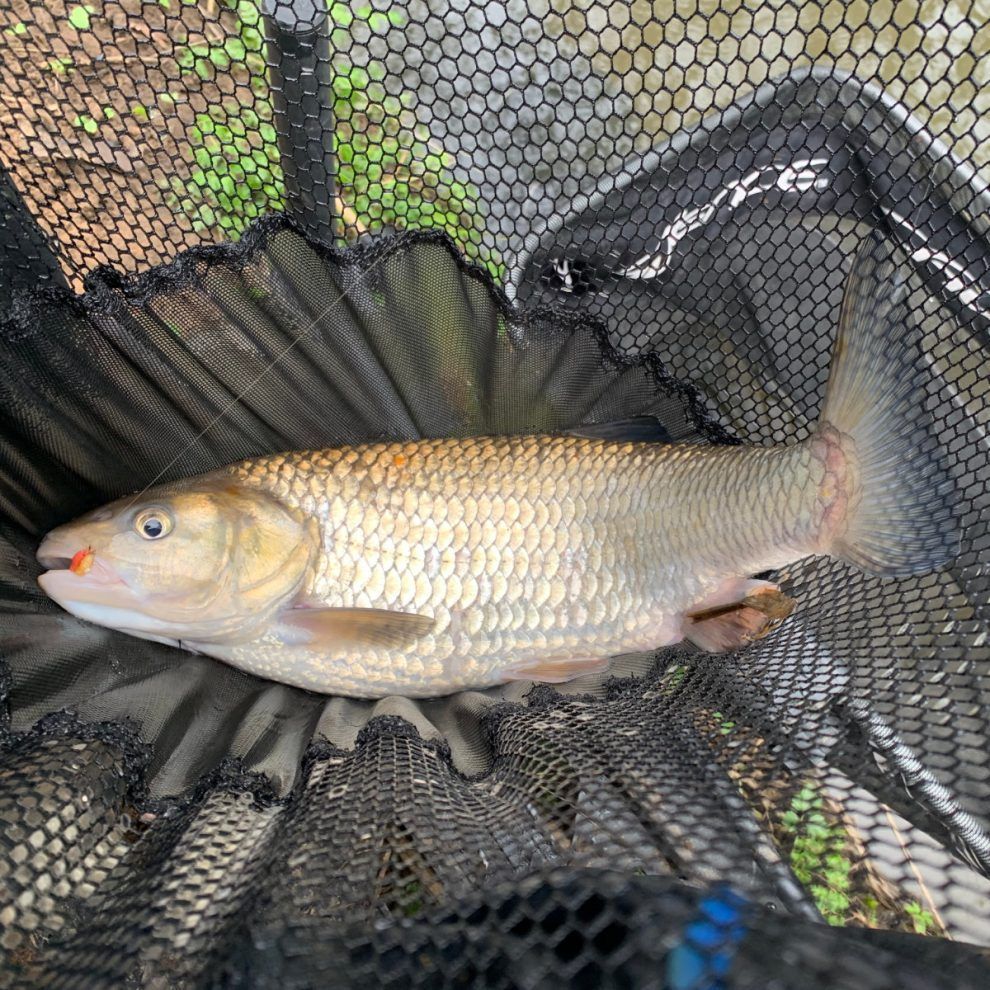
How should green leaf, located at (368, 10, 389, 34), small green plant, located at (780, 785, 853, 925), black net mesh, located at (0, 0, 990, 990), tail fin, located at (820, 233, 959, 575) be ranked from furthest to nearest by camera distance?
green leaf, located at (368, 10, 389, 34), tail fin, located at (820, 233, 959, 575), small green plant, located at (780, 785, 853, 925), black net mesh, located at (0, 0, 990, 990)

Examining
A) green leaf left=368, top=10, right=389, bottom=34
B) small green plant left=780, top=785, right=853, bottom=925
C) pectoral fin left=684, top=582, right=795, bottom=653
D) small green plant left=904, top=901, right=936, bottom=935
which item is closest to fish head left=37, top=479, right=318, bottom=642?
pectoral fin left=684, top=582, right=795, bottom=653

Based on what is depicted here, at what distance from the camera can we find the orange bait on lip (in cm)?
123

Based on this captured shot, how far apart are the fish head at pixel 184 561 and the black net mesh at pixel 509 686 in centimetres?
7

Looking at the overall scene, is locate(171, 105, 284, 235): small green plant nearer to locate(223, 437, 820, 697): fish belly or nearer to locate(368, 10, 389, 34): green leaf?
locate(223, 437, 820, 697): fish belly

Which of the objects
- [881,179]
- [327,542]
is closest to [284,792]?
[327,542]

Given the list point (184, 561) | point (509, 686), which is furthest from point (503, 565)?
point (184, 561)

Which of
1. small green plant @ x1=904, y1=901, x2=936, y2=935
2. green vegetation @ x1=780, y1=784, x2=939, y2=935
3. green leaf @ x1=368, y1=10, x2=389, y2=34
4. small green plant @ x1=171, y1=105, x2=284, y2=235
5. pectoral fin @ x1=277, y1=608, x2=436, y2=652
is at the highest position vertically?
green leaf @ x1=368, y1=10, x2=389, y2=34

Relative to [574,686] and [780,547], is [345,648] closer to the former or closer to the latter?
[574,686]

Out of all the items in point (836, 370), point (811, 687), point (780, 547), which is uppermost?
point (836, 370)

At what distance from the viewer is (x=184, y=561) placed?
132 centimetres

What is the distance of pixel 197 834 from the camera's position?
3.06 ft

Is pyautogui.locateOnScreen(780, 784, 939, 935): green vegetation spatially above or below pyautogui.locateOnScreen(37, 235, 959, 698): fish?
below

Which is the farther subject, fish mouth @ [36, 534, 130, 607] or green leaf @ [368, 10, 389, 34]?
green leaf @ [368, 10, 389, 34]

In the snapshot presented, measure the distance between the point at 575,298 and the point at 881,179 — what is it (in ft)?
2.01
